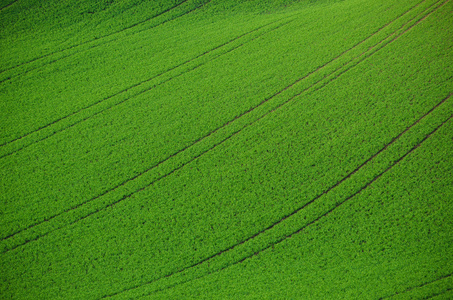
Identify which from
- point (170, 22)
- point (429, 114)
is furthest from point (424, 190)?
point (170, 22)

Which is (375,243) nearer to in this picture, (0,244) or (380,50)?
(380,50)

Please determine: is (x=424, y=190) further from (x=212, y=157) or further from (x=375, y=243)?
(x=212, y=157)

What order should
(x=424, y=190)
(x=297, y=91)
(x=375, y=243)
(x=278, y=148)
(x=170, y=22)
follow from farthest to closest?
(x=170, y=22) < (x=297, y=91) < (x=278, y=148) < (x=424, y=190) < (x=375, y=243)

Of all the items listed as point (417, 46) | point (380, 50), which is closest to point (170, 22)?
point (380, 50)

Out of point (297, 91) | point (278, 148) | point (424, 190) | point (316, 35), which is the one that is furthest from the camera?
point (316, 35)

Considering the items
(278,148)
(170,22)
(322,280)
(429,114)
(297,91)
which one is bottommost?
(322,280)

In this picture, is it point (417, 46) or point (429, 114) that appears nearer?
point (429, 114)

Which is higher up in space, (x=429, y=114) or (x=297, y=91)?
(x=297, y=91)
